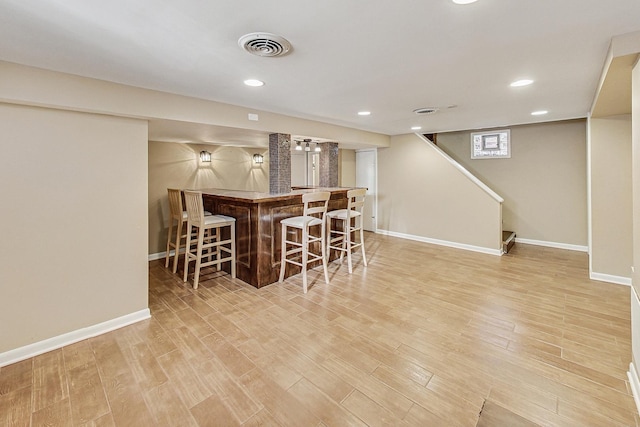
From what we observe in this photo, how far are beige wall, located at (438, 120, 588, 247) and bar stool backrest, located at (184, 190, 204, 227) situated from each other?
5.60 m

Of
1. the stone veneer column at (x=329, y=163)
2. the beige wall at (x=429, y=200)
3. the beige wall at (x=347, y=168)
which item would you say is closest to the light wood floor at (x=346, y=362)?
the beige wall at (x=429, y=200)

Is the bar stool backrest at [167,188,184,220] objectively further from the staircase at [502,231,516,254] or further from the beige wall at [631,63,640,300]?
the staircase at [502,231,516,254]

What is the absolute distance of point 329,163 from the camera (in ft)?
18.0

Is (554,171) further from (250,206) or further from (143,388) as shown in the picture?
(143,388)

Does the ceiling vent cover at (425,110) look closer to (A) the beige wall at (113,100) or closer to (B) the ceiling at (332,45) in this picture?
(B) the ceiling at (332,45)

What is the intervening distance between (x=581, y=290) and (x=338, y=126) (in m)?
3.96

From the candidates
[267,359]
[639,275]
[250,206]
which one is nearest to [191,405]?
[267,359]

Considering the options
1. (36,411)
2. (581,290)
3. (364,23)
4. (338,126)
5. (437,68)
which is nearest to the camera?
(364,23)

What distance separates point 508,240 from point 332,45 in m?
4.89

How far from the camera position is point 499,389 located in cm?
179

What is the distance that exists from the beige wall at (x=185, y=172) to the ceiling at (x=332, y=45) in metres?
2.03

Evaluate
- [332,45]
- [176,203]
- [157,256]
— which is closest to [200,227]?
[176,203]

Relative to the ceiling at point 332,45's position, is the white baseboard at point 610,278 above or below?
below

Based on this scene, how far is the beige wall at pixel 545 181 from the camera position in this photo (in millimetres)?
4961
